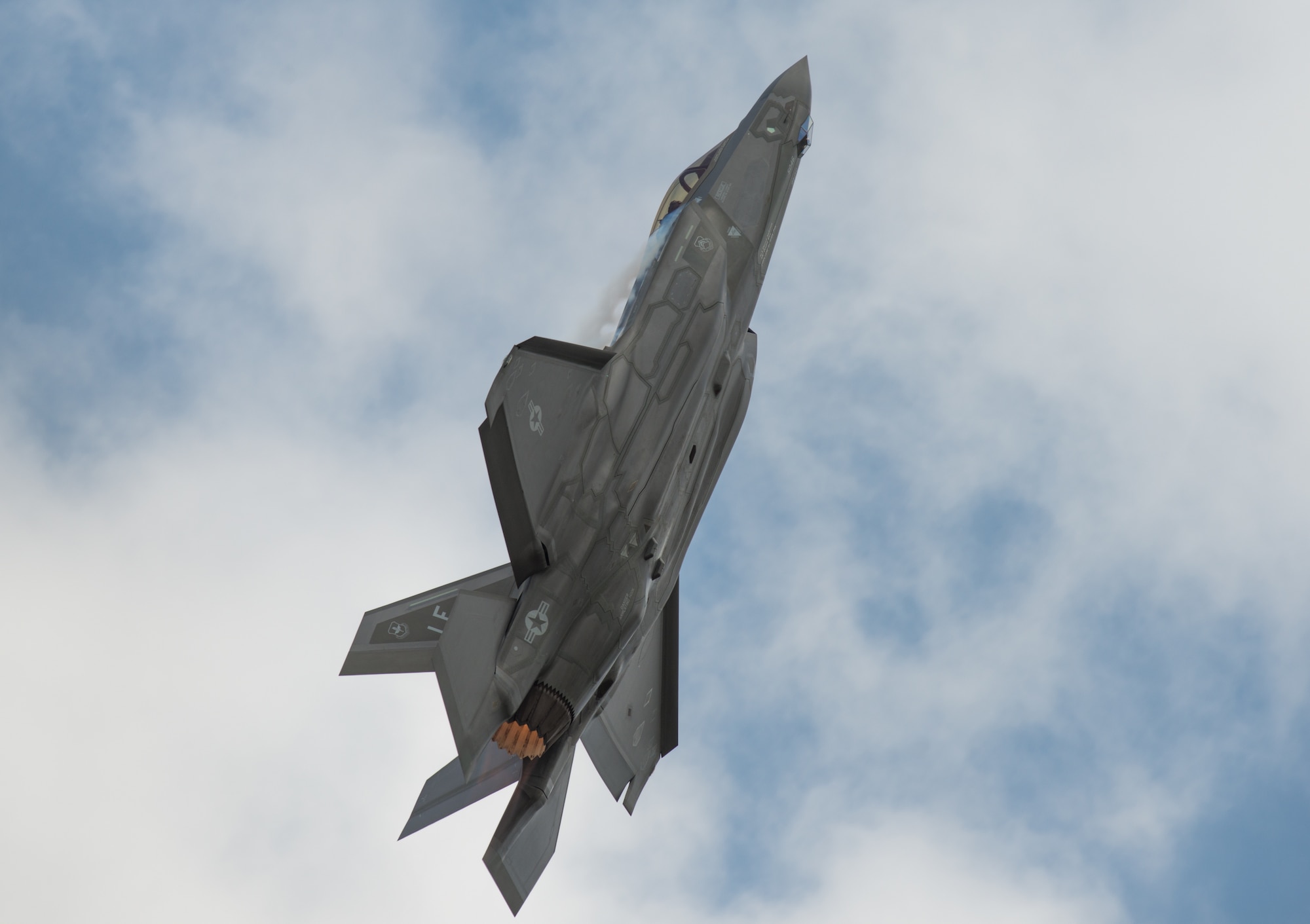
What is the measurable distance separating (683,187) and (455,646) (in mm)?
14329

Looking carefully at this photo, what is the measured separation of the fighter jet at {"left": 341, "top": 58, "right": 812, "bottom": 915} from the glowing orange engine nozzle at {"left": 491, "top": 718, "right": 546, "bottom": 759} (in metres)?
0.03

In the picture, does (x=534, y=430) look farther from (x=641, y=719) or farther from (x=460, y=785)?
(x=641, y=719)

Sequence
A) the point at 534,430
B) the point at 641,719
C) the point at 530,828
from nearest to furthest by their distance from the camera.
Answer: the point at 530,828
the point at 534,430
the point at 641,719

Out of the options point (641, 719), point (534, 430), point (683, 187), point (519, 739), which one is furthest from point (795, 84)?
point (519, 739)

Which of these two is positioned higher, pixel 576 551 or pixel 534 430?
pixel 534 430

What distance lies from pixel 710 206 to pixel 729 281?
2.32 m

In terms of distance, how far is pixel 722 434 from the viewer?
84.3 feet

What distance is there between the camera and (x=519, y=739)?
67.6ft

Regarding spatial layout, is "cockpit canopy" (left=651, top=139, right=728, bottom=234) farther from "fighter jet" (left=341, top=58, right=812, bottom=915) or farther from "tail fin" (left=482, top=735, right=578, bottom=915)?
"tail fin" (left=482, top=735, right=578, bottom=915)

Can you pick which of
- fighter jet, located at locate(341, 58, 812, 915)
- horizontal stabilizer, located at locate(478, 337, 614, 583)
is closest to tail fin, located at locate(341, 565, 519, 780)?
fighter jet, located at locate(341, 58, 812, 915)

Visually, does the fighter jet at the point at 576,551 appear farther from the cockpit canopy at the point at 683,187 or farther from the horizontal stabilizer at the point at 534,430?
the cockpit canopy at the point at 683,187

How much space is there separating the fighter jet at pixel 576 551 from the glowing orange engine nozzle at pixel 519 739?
0.10 ft

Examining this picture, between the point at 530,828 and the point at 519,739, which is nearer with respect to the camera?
the point at 519,739

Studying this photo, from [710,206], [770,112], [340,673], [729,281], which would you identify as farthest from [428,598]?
[770,112]
